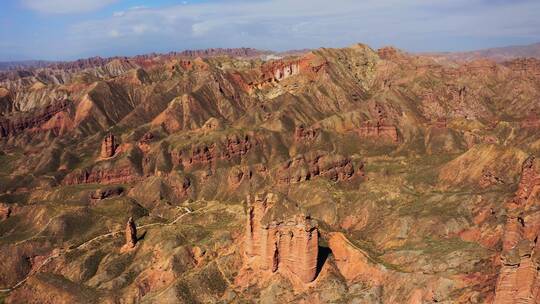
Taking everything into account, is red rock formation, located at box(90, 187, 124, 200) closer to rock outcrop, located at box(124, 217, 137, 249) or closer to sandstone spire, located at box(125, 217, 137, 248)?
rock outcrop, located at box(124, 217, 137, 249)

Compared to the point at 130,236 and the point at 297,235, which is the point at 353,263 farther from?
the point at 130,236

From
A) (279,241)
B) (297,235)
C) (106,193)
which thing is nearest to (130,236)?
(279,241)

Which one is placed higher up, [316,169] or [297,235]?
[297,235]

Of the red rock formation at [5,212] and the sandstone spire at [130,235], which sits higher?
the sandstone spire at [130,235]

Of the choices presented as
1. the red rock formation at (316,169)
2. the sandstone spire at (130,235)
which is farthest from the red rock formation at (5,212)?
the red rock formation at (316,169)

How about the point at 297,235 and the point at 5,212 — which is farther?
the point at 5,212

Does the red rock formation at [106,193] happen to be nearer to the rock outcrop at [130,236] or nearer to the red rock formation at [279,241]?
the rock outcrop at [130,236]

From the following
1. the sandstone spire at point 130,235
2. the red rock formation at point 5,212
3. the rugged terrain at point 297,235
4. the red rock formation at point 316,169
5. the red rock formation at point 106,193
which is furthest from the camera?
the red rock formation at point 106,193

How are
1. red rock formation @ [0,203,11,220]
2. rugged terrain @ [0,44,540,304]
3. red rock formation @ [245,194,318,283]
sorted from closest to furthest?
1. rugged terrain @ [0,44,540,304]
2. red rock formation @ [245,194,318,283]
3. red rock formation @ [0,203,11,220]

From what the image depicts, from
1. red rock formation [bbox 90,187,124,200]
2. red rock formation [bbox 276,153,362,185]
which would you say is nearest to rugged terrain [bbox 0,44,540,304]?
red rock formation [bbox 276,153,362,185]
